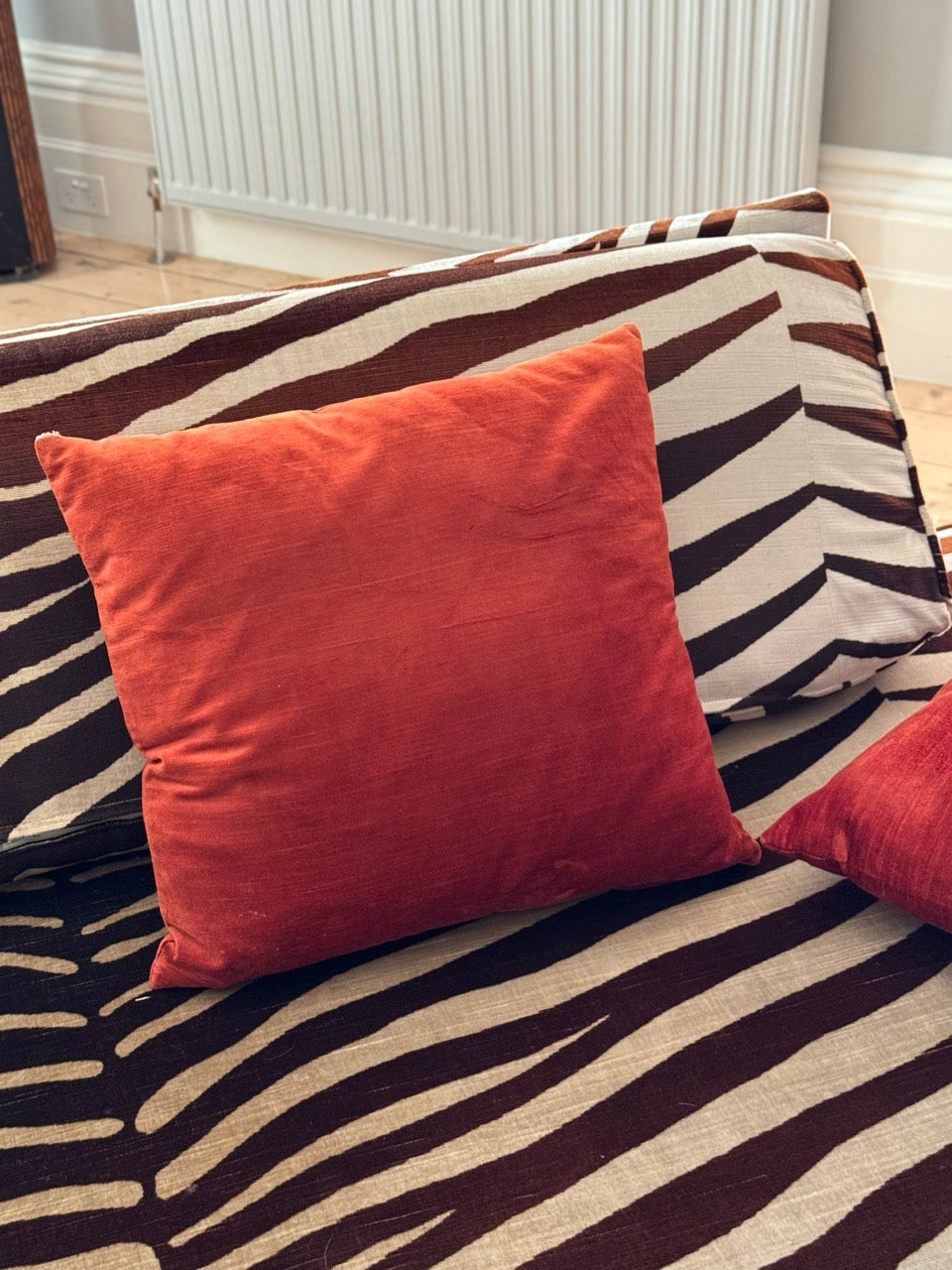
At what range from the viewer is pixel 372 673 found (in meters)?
0.84

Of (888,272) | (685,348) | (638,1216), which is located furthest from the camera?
(888,272)

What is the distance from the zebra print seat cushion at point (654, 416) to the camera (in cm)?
95

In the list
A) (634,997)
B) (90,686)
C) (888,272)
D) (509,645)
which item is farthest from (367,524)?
(888,272)

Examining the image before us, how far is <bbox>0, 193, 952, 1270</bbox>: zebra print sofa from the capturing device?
750 mm

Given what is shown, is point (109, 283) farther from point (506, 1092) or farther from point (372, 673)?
point (506, 1092)

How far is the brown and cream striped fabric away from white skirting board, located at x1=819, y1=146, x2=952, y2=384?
68.4 inches

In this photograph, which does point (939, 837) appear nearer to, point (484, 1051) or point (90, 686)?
point (484, 1051)

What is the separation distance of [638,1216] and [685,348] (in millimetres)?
639

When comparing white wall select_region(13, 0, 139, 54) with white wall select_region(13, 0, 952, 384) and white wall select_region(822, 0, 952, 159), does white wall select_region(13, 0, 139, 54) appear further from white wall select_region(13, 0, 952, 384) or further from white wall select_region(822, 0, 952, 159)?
white wall select_region(822, 0, 952, 159)

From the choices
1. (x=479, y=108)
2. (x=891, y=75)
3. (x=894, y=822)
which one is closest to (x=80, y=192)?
(x=479, y=108)

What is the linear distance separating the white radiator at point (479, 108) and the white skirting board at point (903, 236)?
12 cm

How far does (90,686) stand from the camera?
0.96 metres

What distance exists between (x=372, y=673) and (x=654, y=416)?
360 millimetres

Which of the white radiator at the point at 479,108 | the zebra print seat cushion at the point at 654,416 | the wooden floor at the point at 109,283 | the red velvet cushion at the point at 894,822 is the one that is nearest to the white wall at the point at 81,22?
the white radiator at the point at 479,108
